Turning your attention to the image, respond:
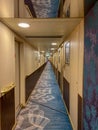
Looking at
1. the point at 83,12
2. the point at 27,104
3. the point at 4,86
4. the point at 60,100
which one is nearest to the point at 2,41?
the point at 4,86

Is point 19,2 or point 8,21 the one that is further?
point 19,2

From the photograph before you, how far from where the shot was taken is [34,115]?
3.74 m

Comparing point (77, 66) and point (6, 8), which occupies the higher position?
point (6, 8)

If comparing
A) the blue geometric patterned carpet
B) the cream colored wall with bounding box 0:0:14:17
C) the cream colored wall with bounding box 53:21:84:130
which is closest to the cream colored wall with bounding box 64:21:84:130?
the cream colored wall with bounding box 53:21:84:130

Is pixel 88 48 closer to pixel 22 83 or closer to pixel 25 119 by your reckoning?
pixel 25 119

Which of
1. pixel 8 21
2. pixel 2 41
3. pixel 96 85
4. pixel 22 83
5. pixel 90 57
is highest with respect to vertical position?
pixel 8 21

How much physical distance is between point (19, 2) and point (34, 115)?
105 inches

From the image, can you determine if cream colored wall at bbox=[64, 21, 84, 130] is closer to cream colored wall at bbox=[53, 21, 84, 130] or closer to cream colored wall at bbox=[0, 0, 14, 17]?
cream colored wall at bbox=[53, 21, 84, 130]

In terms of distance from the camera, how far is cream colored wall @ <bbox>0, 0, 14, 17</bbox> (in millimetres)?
2021

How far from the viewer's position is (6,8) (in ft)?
7.00

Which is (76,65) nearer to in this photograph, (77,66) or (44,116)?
(77,66)

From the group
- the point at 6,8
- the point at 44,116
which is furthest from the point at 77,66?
the point at 44,116

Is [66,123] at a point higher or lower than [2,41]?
lower

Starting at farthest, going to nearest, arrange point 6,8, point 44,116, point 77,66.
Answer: point 44,116 → point 77,66 → point 6,8
